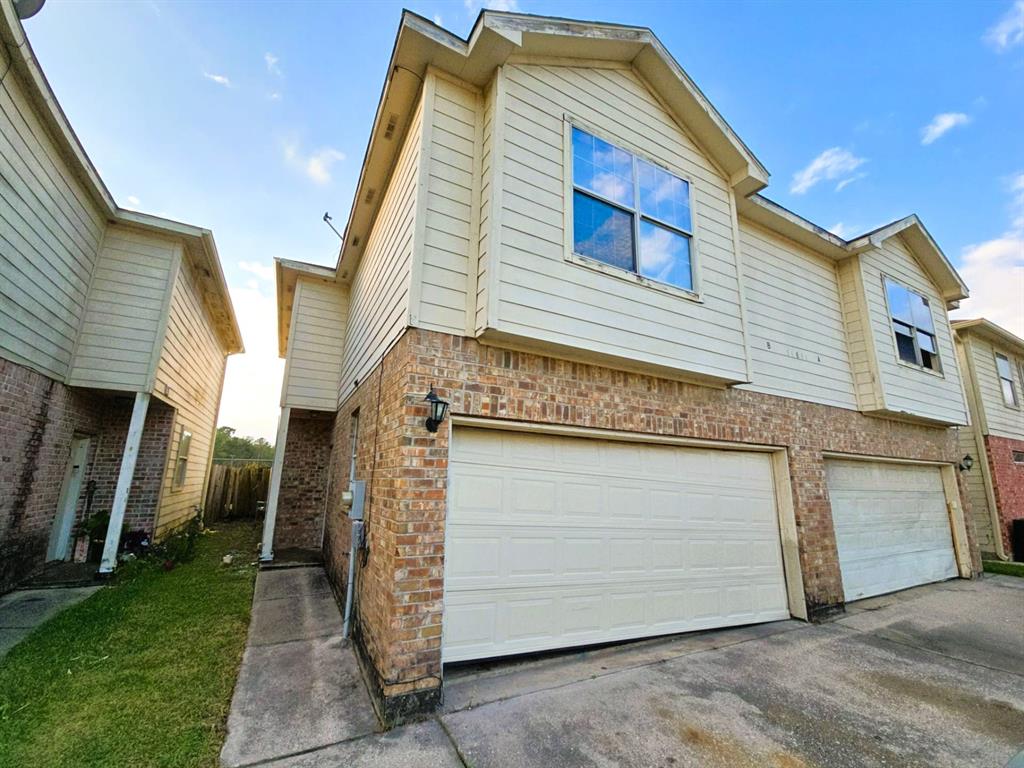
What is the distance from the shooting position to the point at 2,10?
4188mm

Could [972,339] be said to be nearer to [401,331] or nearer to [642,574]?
[642,574]

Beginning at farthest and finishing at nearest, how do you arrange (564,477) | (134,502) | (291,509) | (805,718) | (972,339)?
(972,339) < (291,509) < (134,502) < (564,477) < (805,718)

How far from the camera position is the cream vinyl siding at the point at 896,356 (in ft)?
23.2

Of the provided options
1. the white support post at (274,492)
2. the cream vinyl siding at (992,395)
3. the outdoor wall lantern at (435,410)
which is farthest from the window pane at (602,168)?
the cream vinyl siding at (992,395)

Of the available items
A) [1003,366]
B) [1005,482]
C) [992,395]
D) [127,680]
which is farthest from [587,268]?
[1003,366]

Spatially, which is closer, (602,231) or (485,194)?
(485,194)

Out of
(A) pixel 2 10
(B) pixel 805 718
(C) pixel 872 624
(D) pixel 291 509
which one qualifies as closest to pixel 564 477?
(B) pixel 805 718

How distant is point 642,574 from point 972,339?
13.5 meters

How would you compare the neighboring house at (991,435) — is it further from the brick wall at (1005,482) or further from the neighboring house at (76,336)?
the neighboring house at (76,336)

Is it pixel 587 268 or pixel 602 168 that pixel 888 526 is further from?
pixel 602 168

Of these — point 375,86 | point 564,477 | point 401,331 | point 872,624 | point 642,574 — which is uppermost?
point 375,86

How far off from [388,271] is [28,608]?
5702 millimetres

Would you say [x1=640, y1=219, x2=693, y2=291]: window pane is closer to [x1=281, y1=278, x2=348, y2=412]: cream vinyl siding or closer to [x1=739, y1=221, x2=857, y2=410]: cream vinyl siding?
[x1=739, y1=221, x2=857, y2=410]: cream vinyl siding

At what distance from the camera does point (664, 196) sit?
5.09 meters
